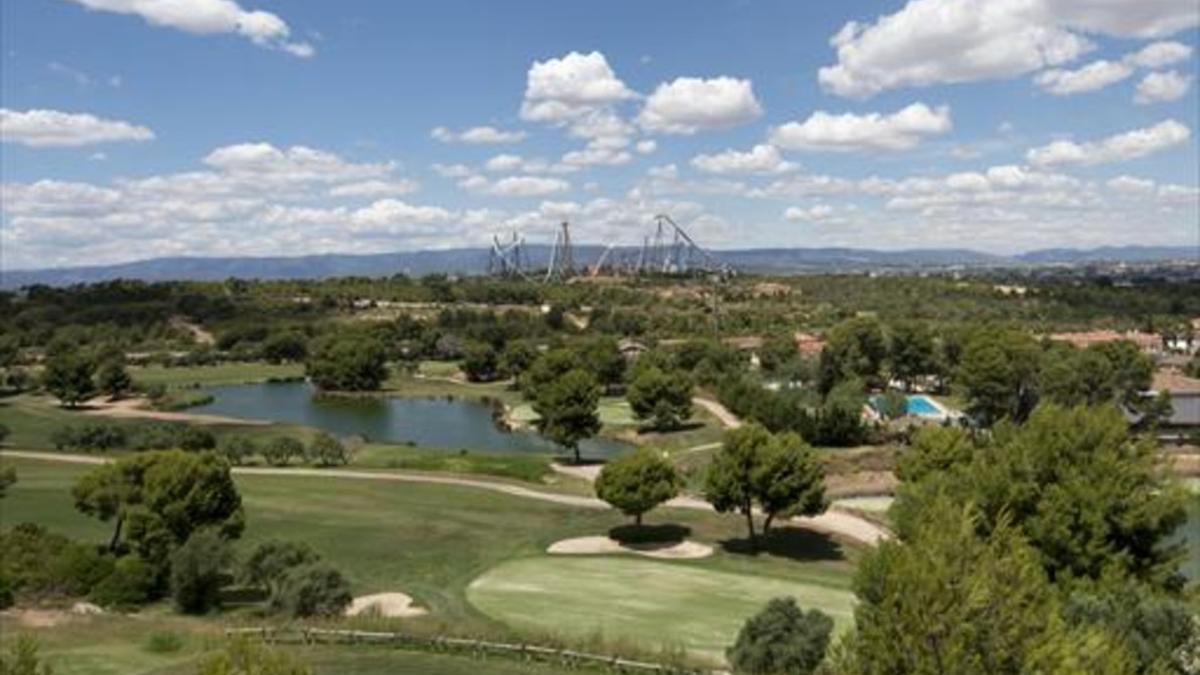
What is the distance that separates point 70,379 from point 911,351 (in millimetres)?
80907

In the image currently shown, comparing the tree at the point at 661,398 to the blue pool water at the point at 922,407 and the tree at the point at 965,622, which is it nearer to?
the blue pool water at the point at 922,407

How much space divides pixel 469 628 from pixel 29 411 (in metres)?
79.2

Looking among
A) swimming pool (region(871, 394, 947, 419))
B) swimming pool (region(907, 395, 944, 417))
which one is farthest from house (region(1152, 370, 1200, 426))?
swimming pool (region(907, 395, 944, 417))

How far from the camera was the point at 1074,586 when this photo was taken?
3416cm

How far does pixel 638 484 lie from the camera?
51.3 meters

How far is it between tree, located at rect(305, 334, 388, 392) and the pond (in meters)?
2.80

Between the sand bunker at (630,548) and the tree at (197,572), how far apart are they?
1467 centimetres

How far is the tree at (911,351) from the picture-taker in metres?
114

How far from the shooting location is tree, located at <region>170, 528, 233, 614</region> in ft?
125

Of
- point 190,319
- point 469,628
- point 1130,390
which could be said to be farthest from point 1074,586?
point 190,319

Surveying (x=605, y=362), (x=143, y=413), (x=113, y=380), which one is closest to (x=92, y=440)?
(x=143, y=413)

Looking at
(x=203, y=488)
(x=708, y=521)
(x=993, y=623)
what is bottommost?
(x=708, y=521)

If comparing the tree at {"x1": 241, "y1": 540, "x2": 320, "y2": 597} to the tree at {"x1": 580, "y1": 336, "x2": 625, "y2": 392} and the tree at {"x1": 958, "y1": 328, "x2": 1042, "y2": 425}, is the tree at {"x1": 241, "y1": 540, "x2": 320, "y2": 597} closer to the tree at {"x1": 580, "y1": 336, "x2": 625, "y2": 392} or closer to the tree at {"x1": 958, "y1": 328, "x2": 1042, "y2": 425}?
the tree at {"x1": 958, "y1": 328, "x2": 1042, "y2": 425}

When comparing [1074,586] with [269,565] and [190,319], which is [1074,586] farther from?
[190,319]
